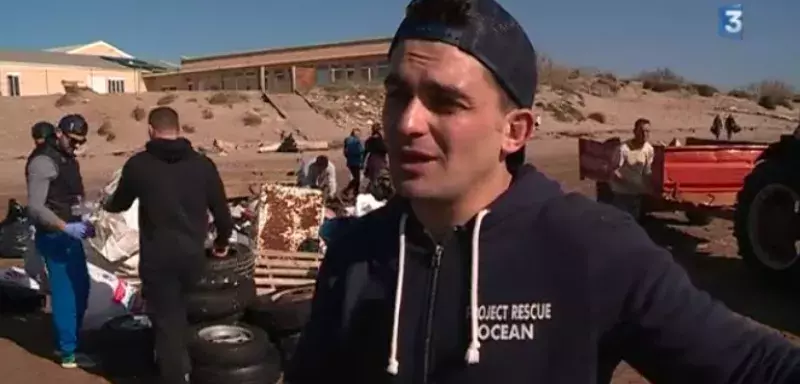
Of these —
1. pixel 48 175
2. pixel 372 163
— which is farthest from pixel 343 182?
A: pixel 48 175

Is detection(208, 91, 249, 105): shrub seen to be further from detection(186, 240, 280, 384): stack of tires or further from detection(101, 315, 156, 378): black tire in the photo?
detection(186, 240, 280, 384): stack of tires

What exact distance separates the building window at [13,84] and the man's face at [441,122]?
62.7 metres

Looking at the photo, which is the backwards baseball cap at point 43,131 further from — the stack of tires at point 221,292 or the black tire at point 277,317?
the black tire at point 277,317

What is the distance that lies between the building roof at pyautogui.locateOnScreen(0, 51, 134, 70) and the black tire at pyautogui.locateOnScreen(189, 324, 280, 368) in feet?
198

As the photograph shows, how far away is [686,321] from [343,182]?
1725 cm

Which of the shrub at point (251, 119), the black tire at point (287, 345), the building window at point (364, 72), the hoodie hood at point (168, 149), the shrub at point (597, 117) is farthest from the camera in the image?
the building window at point (364, 72)

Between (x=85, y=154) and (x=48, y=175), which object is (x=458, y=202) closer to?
(x=48, y=175)

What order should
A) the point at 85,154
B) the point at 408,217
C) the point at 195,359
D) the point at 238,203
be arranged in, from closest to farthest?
the point at 408,217 < the point at 195,359 < the point at 238,203 < the point at 85,154

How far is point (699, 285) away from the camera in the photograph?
819 cm

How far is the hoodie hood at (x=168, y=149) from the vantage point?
5711mm

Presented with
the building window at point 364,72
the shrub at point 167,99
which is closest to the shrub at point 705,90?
the building window at point 364,72

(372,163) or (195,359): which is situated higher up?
(372,163)

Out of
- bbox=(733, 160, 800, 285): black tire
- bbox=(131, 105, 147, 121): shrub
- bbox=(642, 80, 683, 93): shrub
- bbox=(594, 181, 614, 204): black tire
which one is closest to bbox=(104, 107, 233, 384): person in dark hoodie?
bbox=(733, 160, 800, 285): black tire

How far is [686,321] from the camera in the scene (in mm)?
1316
